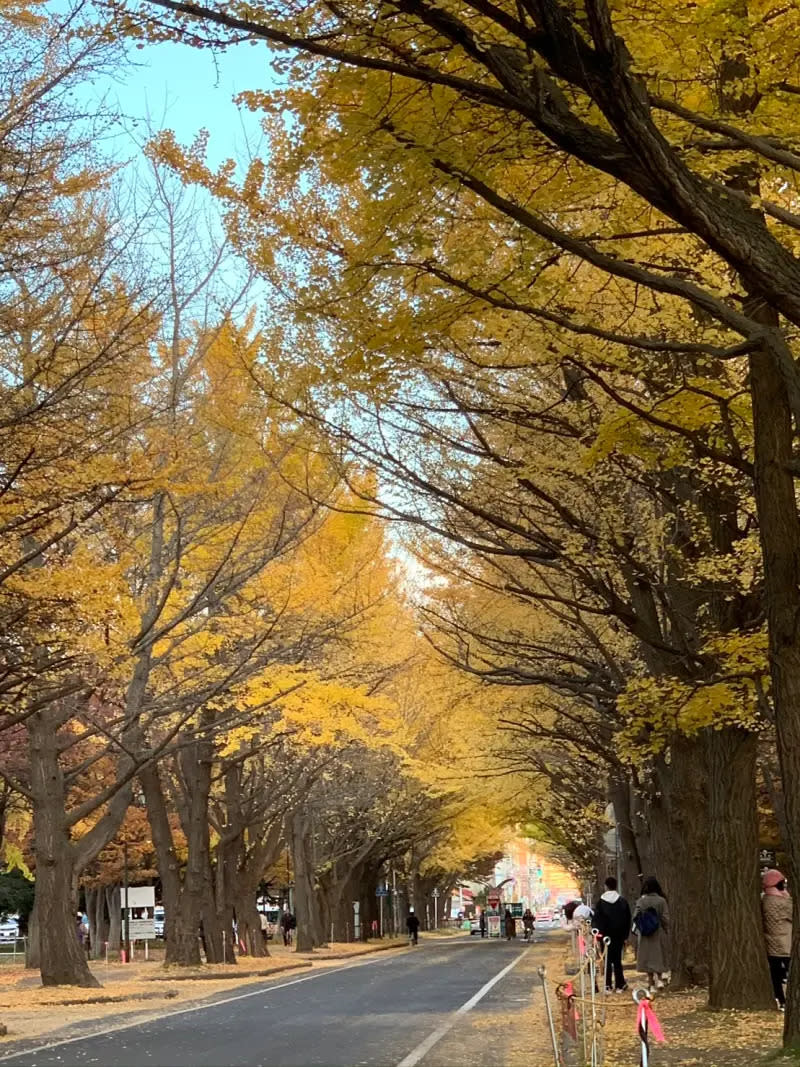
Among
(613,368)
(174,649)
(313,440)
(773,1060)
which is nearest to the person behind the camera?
(773,1060)

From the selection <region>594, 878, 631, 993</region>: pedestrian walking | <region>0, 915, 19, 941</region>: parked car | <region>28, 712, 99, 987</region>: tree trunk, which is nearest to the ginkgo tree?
<region>594, 878, 631, 993</region>: pedestrian walking

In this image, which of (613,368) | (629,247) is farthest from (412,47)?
(613,368)

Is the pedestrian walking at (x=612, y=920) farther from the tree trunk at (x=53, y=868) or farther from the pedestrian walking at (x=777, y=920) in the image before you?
the tree trunk at (x=53, y=868)

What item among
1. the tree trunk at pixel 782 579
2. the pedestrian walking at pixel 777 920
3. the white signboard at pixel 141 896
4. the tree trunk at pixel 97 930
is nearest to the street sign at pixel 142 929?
the white signboard at pixel 141 896

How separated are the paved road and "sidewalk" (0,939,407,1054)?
705 mm

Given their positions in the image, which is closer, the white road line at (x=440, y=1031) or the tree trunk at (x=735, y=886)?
the white road line at (x=440, y=1031)

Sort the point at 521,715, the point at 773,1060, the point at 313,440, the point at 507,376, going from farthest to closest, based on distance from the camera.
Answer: the point at 521,715, the point at 507,376, the point at 313,440, the point at 773,1060

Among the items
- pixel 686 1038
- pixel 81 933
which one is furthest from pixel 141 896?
pixel 686 1038

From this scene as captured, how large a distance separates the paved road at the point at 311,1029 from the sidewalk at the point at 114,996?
705mm

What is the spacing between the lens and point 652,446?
9.96m

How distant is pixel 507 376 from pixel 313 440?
6.76ft

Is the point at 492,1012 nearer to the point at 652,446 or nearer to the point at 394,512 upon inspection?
the point at 394,512

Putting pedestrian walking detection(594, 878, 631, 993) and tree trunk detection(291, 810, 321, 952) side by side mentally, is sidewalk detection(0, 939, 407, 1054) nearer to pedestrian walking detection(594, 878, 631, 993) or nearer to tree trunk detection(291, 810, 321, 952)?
pedestrian walking detection(594, 878, 631, 993)

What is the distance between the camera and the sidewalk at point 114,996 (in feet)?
44.9
